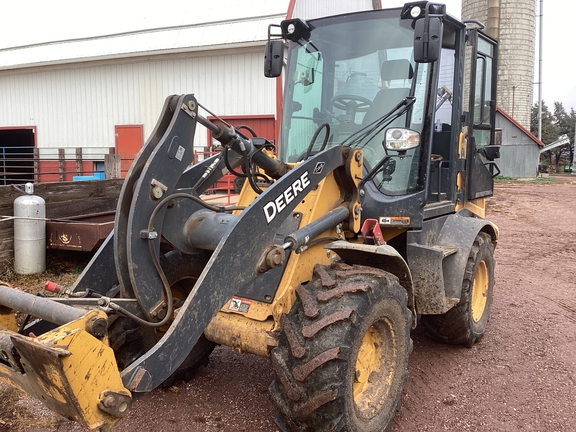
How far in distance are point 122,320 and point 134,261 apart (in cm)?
75

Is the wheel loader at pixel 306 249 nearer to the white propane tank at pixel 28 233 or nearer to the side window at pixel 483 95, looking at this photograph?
the side window at pixel 483 95

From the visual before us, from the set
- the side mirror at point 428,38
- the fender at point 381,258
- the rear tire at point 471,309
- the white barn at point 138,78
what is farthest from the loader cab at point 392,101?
the white barn at point 138,78

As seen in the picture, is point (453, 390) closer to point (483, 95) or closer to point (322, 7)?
point (483, 95)

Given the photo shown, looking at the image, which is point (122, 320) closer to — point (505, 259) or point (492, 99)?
point (492, 99)

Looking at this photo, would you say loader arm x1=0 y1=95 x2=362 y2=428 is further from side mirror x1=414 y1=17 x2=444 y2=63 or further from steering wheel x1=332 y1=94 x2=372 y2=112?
side mirror x1=414 y1=17 x2=444 y2=63

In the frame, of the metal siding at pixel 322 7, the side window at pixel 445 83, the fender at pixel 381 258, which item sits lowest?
the fender at pixel 381 258

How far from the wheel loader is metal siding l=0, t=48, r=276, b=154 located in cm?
892

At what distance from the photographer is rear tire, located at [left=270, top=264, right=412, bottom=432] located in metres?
2.72

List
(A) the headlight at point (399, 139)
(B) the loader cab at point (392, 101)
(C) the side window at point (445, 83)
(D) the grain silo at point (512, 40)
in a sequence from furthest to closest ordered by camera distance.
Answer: (D) the grain silo at point (512, 40) < (C) the side window at point (445, 83) < (B) the loader cab at point (392, 101) < (A) the headlight at point (399, 139)

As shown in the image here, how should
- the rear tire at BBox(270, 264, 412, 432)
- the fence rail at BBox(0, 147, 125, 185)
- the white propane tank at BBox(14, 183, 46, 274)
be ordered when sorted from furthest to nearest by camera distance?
the fence rail at BBox(0, 147, 125, 185) < the white propane tank at BBox(14, 183, 46, 274) < the rear tire at BBox(270, 264, 412, 432)

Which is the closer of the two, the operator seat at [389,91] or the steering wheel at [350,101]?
the operator seat at [389,91]

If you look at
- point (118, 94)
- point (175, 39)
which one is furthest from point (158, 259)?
point (118, 94)

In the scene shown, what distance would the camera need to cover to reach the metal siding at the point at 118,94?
43.5ft

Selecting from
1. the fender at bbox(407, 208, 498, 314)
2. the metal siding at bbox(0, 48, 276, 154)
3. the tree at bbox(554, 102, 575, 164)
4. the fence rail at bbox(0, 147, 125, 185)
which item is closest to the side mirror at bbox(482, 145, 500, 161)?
the fender at bbox(407, 208, 498, 314)
